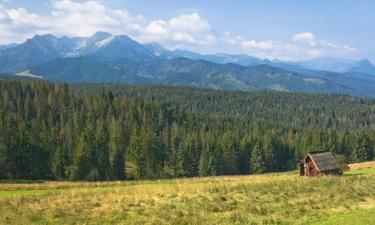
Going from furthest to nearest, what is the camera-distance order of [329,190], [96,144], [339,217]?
[96,144], [329,190], [339,217]

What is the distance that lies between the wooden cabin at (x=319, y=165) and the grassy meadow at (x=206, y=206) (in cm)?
2136

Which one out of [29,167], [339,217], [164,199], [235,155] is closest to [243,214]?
[339,217]

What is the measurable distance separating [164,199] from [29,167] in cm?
7316

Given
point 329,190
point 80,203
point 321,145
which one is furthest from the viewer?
point 321,145

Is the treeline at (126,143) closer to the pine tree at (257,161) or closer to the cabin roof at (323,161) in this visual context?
the pine tree at (257,161)

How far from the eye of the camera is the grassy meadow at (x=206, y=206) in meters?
25.3

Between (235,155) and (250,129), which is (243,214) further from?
(250,129)

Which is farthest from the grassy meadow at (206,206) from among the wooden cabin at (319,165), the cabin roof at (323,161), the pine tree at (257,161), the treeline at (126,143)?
the pine tree at (257,161)

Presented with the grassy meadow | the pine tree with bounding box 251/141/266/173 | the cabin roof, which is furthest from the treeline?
the grassy meadow

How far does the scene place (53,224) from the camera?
82.9 ft

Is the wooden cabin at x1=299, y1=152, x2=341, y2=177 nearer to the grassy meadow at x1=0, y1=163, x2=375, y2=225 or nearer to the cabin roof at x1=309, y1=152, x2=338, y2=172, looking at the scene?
the cabin roof at x1=309, y1=152, x2=338, y2=172

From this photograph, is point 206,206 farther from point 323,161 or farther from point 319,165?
point 323,161

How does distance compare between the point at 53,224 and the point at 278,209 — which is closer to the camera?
the point at 53,224

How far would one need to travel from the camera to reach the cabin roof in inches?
2365
